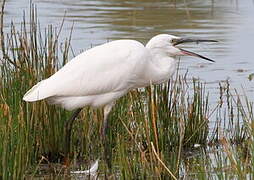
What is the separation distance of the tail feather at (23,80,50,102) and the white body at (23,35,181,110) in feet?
0.23

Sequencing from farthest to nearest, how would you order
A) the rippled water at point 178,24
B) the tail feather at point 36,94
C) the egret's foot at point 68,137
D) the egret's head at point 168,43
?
the rippled water at point 178,24, the egret's head at point 168,43, the egret's foot at point 68,137, the tail feather at point 36,94

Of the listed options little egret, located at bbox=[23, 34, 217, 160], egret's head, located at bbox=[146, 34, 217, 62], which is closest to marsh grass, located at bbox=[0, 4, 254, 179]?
little egret, located at bbox=[23, 34, 217, 160]

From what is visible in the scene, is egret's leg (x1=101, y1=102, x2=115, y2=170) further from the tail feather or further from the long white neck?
the tail feather

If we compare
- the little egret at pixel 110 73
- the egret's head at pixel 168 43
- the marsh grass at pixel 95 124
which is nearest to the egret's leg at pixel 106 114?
the little egret at pixel 110 73

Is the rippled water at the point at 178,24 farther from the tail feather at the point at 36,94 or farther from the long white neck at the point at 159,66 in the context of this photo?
the tail feather at the point at 36,94

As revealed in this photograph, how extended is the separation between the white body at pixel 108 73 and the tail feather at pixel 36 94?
0.07 m

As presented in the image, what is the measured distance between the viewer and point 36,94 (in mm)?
6078

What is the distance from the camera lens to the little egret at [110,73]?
6355 mm

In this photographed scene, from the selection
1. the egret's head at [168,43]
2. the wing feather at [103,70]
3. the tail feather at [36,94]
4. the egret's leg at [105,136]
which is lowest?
the egret's leg at [105,136]

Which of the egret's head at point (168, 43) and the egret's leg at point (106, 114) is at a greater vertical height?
the egret's head at point (168, 43)

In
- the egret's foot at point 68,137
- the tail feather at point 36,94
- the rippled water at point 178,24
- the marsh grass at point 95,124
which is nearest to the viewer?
the tail feather at point 36,94

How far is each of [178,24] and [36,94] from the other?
25.4 ft

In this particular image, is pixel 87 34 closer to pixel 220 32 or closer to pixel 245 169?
pixel 220 32

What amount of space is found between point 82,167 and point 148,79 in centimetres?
81
